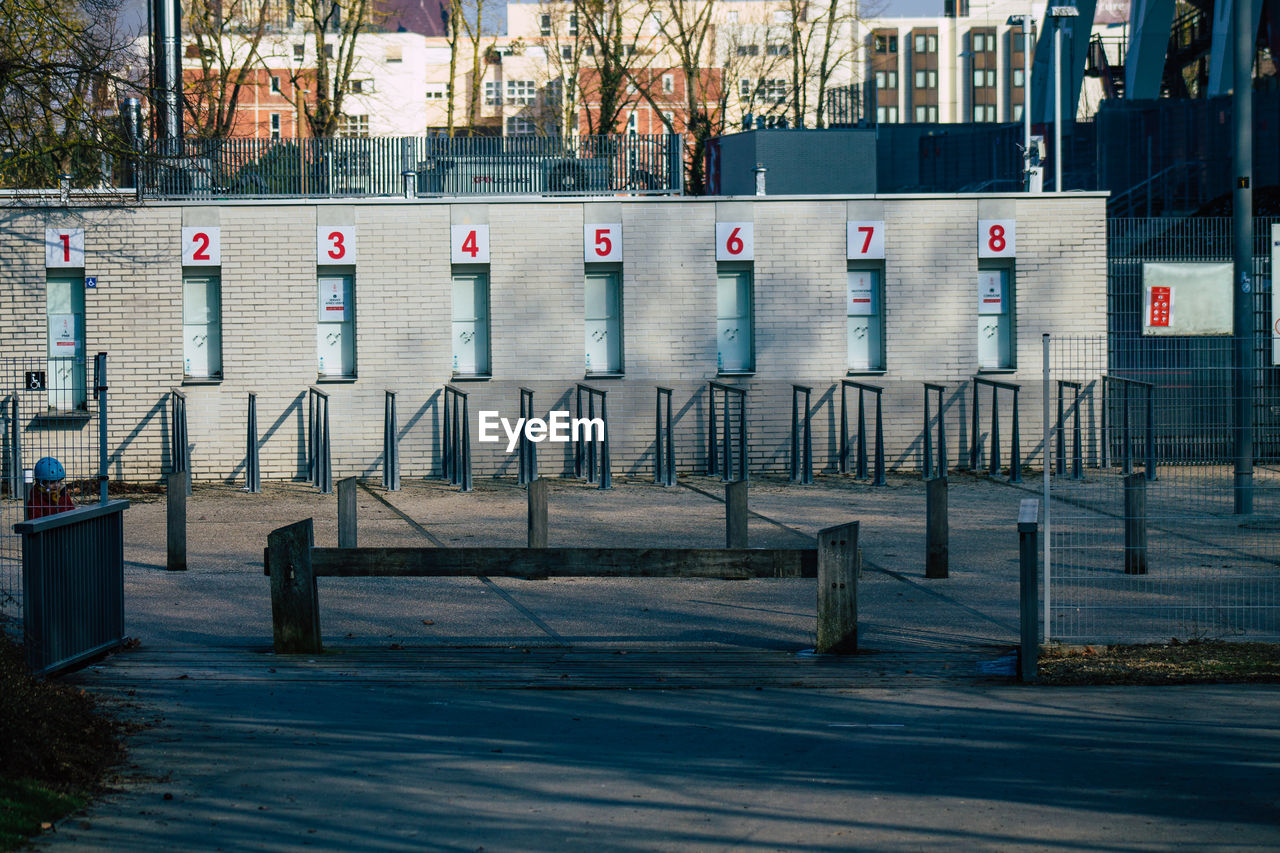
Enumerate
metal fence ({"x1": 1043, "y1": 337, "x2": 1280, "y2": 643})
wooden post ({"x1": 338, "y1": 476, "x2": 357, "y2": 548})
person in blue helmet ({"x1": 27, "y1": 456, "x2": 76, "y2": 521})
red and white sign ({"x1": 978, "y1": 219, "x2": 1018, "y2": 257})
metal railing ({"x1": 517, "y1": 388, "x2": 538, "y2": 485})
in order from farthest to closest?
red and white sign ({"x1": 978, "y1": 219, "x2": 1018, "y2": 257}) → metal railing ({"x1": 517, "y1": 388, "x2": 538, "y2": 485}) → wooden post ({"x1": 338, "y1": 476, "x2": 357, "y2": 548}) → person in blue helmet ({"x1": 27, "y1": 456, "x2": 76, "y2": 521}) → metal fence ({"x1": 1043, "y1": 337, "x2": 1280, "y2": 643})

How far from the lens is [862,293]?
20453 mm

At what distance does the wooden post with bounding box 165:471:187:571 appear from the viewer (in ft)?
40.1

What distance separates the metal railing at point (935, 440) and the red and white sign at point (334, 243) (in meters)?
7.93

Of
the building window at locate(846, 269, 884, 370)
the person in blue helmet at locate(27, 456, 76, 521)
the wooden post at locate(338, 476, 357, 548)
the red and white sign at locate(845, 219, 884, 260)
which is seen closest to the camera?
the person in blue helmet at locate(27, 456, 76, 521)

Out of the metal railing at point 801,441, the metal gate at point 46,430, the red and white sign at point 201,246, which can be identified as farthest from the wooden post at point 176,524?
the metal railing at point 801,441

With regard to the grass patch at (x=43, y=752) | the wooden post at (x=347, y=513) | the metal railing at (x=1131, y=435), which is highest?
the metal railing at (x=1131, y=435)

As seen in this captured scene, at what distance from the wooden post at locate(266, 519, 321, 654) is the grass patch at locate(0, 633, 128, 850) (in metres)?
1.78

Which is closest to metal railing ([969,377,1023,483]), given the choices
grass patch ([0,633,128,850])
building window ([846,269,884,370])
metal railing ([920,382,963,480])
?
metal railing ([920,382,963,480])

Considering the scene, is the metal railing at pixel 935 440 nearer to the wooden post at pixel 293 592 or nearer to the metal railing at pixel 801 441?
the metal railing at pixel 801 441

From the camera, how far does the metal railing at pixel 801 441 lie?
18984 millimetres

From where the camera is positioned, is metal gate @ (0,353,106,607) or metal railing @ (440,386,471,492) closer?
metal gate @ (0,353,106,607)

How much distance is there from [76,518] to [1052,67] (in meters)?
33.8

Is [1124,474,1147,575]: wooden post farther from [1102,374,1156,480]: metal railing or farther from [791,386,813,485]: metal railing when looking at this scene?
[791,386,813,485]: metal railing

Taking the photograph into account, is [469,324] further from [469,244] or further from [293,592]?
[293,592]
